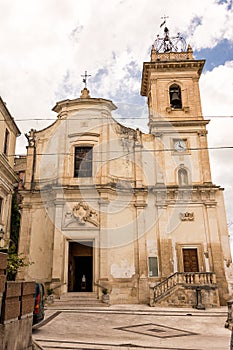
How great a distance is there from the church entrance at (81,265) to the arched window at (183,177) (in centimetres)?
673

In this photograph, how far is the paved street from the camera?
720 centimetres

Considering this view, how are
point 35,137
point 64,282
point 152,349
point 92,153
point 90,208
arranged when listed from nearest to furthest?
point 152,349 → point 64,282 → point 90,208 → point 92,153 → point 35,137

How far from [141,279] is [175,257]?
230 centimetres

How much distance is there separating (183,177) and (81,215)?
685 cm

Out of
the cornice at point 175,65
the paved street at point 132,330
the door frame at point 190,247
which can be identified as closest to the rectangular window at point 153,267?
the door frame at point 190,247

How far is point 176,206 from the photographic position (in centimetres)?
1838

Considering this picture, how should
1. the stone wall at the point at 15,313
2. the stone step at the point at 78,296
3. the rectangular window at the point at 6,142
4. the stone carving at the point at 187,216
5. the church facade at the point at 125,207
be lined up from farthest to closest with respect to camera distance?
1. the stone carving at the point at 187,216
2. the rectangular window at the point at 6,142
3. the church facade at the point at 125,207
4. the stone step at the point at 78,296
5. the stone wall at the point at 15,313

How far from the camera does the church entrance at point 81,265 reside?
722 inches

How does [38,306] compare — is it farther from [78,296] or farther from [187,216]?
[187,216]

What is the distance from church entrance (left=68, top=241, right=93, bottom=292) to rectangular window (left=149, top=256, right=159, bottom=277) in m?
3.62

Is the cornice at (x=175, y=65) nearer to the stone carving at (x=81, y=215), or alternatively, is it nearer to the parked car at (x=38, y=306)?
the stone carving at (x=81, y=215)

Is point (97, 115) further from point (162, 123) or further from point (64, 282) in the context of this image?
point (64, 282)

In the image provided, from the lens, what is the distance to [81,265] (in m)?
19.2

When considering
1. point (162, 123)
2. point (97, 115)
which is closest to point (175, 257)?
point (162, 123)
